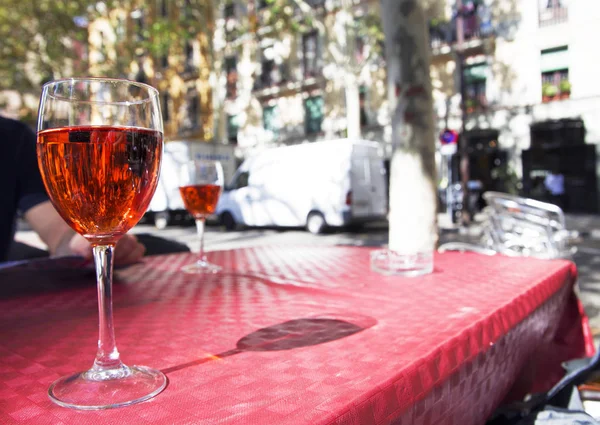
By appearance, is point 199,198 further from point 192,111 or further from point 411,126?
point 192,111

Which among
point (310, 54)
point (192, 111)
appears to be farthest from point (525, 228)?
point (192, 111)

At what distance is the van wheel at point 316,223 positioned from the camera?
1296cm

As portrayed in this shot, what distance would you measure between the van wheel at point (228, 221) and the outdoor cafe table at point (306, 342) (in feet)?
45.8

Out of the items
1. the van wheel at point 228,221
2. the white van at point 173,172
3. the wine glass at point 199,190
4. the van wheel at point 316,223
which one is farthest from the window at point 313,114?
the wine glass at point 199,190

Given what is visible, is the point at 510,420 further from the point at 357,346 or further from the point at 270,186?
the point at 270,186

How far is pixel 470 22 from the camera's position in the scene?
18531 mm

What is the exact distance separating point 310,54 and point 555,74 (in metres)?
10.3

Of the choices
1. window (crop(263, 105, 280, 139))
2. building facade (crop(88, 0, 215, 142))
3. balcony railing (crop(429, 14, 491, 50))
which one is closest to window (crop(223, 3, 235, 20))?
building facade (crop(88, 0, 215, 142))

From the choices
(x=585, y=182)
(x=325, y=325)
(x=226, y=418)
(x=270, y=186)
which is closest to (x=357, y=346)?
(x=325, y=325)

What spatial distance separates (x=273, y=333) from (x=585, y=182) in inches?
734

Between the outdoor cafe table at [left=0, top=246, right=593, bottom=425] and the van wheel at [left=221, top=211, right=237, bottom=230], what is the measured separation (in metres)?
14.0

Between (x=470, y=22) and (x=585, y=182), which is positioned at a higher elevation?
(x=470, y=22)

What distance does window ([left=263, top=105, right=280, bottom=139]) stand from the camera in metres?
23.9

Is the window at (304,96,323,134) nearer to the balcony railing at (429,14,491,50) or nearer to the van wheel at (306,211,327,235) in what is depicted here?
the balcony railing at (429,14,491,50)
